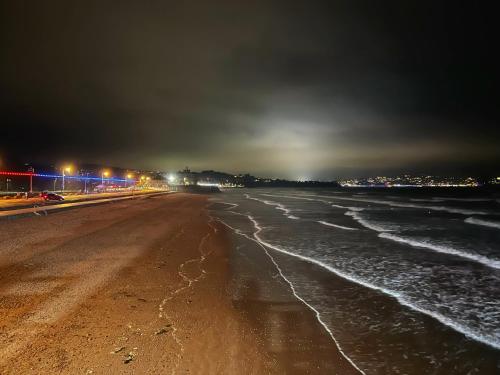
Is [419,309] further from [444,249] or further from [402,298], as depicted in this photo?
[444,249]

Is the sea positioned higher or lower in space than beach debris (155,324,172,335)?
lower

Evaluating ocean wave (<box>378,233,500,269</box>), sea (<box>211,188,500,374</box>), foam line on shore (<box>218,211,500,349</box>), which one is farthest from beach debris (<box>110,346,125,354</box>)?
ocean wave (<box>378,233,500,269</box>)

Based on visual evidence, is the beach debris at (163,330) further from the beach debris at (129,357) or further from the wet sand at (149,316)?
the beach debris at (129,357)

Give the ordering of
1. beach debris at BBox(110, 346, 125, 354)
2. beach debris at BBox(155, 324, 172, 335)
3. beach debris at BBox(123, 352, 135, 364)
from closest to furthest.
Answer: beach debris at BBox(123, 352, 135, 364), beach debris at BBox(110, 346, 125, 354), beach debris at BBox(155, 324, 172, 335)

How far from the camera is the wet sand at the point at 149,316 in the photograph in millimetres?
5297

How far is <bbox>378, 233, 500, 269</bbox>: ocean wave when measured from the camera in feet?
47.6

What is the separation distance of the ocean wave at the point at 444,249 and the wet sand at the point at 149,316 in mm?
9568

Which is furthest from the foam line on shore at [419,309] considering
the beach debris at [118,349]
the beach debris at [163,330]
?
the beach debris at [118,349]

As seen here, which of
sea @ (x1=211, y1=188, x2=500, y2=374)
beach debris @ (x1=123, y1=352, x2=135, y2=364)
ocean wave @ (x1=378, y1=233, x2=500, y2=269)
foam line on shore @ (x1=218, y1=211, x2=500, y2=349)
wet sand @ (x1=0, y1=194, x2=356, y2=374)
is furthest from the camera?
ocean wave @ (x1=378, y1=233, x2=500, y2=269)

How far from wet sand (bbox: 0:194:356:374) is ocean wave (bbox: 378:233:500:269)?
9.57 meters

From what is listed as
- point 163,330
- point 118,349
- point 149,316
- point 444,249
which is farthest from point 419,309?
point 444,249

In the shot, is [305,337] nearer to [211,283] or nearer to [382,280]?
[211,283]

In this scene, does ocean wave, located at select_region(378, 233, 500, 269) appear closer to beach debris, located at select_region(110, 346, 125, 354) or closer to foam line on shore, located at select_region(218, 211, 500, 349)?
foam line on shore, located at select_region(218, 211, 500, 349)

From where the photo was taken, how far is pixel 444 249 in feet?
57.1
